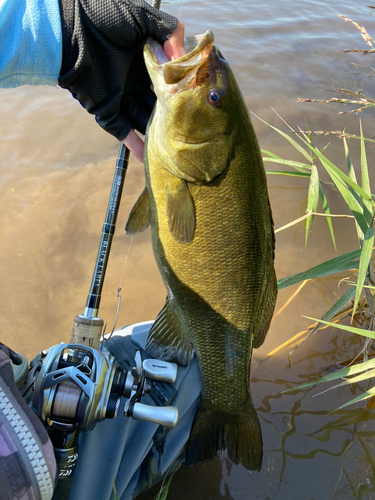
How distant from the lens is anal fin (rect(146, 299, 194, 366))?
186 centimetres

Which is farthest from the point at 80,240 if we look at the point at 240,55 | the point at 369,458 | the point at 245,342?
the point at 240,55

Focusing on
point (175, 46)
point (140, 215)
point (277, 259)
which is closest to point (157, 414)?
point (140, 215)

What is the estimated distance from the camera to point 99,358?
1290mm

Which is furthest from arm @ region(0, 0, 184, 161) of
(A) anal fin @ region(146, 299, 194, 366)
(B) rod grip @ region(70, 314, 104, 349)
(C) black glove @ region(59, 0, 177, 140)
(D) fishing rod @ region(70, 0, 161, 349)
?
(A) anal fin @ region(146, 299, 194, 366)

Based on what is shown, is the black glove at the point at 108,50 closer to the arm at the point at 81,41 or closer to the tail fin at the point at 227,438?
the arm at the point at 81,41

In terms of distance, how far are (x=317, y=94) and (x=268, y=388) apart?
12.5ft

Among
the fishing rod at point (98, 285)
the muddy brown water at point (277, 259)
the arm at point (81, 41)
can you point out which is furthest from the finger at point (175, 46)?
the muddy brown water at point (277, 259)

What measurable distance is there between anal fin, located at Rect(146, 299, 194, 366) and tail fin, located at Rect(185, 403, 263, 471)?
27 centimetres

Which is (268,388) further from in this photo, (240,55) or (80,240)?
(240,55)

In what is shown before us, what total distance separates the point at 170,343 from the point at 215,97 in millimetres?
1195

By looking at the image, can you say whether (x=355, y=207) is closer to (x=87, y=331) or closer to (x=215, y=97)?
(x=215, y=97)

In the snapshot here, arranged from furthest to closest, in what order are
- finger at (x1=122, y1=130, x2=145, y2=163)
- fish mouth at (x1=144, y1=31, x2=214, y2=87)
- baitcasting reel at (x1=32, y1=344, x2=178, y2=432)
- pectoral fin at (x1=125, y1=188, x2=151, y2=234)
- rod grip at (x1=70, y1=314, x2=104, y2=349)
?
finger at (x1=122, y1=130, x2=145, y2=163), pectoral fin at (x1=125, y1=188, x2=151, y2=234), rod grip at (x1=70, y1=314, x2=104, y2=349), fish mouth at (x1=144, y1=31, x2=214, y2=87), baitcasting reel at (x1=32, y1=344, x2=178, y2=432)

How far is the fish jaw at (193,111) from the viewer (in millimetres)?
1504

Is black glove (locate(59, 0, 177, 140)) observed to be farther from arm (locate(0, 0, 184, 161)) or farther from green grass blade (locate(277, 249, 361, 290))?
green grass blade (locate(277, 249, 361, 290))
